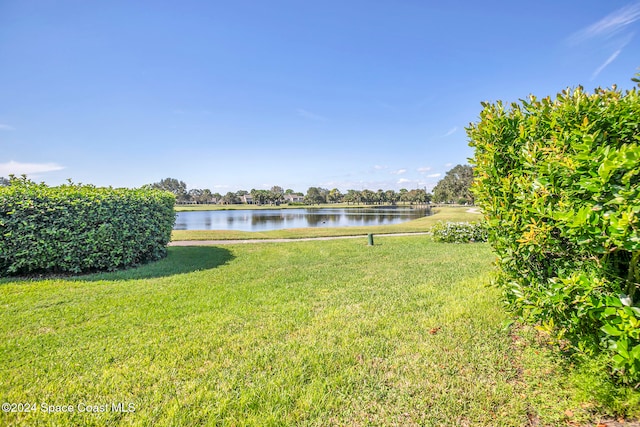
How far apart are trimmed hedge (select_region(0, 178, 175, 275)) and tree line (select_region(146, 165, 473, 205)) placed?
3100 inches

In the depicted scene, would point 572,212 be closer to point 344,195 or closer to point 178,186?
point 344,195

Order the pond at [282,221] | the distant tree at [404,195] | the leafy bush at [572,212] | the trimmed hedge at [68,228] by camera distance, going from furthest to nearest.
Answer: the distant tree at [404,195], the pond at [282,221], the trimmed hedge at [68,228], the leafy bush at [572,212]

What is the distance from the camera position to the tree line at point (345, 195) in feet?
288

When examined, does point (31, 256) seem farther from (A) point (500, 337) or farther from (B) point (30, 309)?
(A) point (500, 337)

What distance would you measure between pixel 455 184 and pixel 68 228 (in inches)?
3593

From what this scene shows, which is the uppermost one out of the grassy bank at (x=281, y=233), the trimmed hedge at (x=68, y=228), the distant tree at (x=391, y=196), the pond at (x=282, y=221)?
the distant tree at (x=391, y=196)

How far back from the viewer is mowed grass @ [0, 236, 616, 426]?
237 centimetres

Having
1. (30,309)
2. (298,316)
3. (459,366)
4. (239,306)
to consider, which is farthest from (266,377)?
(30,309)

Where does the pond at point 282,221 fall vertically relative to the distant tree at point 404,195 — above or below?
below

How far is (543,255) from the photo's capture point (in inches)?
104

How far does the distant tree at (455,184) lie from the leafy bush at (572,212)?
260 feet

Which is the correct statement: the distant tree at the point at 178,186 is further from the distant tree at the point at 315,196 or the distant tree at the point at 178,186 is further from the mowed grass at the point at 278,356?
the mowed grass at the point at 278,356

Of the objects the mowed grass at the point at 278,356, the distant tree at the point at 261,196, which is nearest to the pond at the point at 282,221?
the mowed grass at the point at 278,356

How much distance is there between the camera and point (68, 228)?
6879mm
